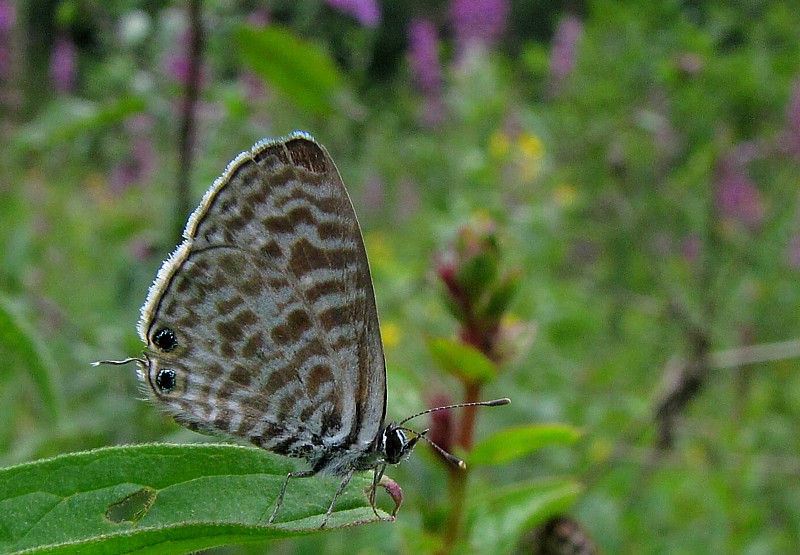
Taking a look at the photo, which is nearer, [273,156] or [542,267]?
[273,156]

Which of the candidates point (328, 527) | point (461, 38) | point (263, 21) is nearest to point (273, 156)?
point (328, 527)

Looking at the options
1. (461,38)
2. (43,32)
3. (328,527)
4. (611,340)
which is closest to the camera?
(328,527)

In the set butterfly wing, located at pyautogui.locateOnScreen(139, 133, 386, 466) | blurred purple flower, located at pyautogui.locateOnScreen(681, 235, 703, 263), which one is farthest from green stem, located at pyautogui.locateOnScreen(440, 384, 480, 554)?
blurred purple flower, located at pyautogui.locateOnScreen(681, 235, 703, 263)

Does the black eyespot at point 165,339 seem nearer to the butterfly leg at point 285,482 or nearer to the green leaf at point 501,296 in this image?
the butterfly leg at point 285,482

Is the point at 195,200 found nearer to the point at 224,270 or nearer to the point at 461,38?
the point at 224,270

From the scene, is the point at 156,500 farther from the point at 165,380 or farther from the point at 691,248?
the point at 691,248

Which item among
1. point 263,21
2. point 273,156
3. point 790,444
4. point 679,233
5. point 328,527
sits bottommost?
point 790,444

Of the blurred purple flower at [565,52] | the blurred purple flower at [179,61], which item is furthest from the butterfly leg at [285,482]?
the blurred purple flower at [565,52]
